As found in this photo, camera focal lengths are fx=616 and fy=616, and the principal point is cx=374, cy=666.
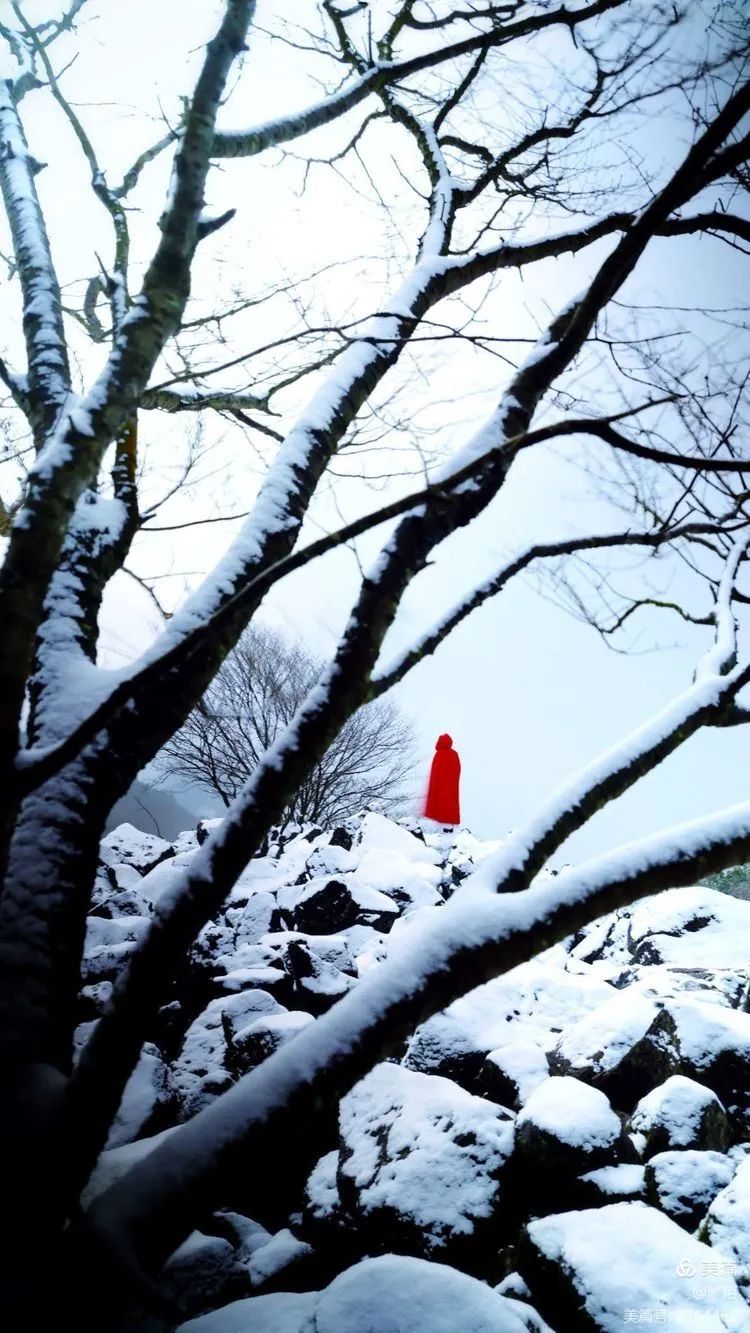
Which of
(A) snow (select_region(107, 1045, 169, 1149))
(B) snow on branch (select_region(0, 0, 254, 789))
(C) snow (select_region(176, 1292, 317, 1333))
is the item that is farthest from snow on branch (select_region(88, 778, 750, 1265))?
(A) snow (select_region(107, 1045, 169, 1149))

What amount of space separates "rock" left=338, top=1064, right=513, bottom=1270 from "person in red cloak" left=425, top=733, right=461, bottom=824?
207 inches

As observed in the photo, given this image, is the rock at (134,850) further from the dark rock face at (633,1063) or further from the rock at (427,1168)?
the dark rock face at (633,1063)

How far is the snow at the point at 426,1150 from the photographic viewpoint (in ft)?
11.0

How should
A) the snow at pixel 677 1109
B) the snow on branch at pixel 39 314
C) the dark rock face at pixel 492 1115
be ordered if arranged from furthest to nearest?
1. the snow at pixel 677 1109
2. the dark rock face at pixel 492 1115
3. the snow on branch at pixel 39 314

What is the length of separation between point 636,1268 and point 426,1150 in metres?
1.20

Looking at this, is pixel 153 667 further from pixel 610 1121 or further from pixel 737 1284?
pixel 610 1121

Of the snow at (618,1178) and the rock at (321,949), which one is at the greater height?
the rock at (321,949)

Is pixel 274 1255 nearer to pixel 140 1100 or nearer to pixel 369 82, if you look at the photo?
pixel 140 1100

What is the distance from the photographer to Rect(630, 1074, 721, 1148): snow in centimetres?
358

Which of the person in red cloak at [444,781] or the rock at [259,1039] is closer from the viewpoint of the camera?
the rock at [259,1039]

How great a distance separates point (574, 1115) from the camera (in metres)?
3.65

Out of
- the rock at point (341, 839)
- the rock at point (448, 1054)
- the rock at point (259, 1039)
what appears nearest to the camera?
the rock at point (259, 1039)

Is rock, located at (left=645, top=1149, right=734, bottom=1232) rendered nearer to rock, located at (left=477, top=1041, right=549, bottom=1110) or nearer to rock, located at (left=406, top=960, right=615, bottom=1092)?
Answer: rock, located at (left=477, top=1041, right=549, bottom=1110)

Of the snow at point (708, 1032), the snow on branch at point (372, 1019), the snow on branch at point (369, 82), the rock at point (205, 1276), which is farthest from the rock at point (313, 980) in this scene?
the snow on branch at point (369, 82)
